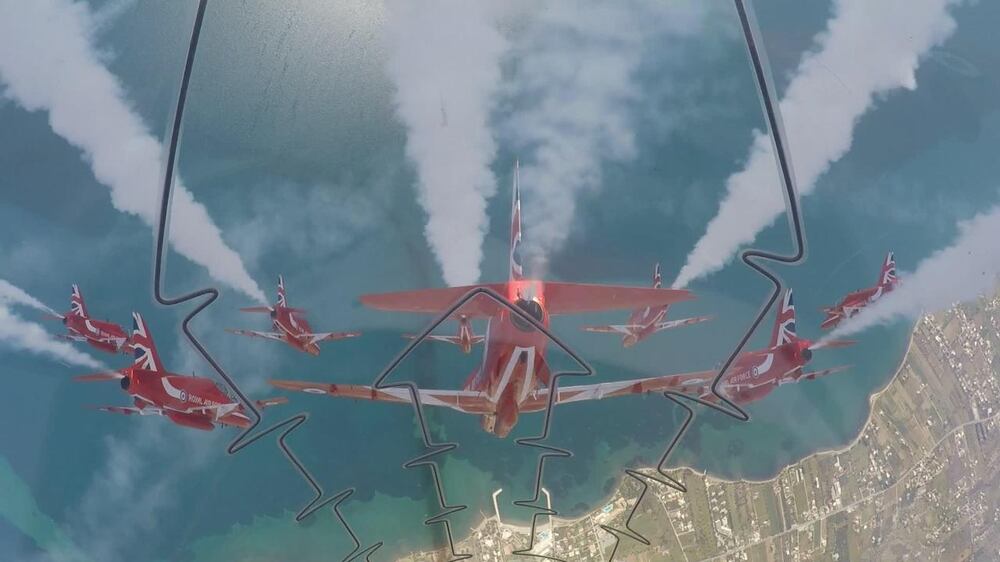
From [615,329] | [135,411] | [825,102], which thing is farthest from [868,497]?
[135,411]

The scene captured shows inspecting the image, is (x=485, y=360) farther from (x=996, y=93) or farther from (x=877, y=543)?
(x=996, y=93)

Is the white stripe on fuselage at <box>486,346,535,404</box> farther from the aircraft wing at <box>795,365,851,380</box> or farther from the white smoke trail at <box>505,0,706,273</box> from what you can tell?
the aircraft wing at <box>795,365,851,380</box>

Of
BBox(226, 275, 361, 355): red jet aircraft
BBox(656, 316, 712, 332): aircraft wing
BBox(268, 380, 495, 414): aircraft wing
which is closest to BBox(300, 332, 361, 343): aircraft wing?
BBox(226, 275, 361, 355): red jet aircraft

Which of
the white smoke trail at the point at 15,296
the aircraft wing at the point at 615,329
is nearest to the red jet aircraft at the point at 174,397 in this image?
the white smoke trail at the point at 15,296

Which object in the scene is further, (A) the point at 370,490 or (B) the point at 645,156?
(A) the point at 370,490

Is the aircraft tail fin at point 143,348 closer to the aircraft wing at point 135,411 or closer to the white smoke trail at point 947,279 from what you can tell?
the aircraft wing at point 135,411

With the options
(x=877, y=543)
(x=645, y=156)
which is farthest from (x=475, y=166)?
(x=877, y=543)
